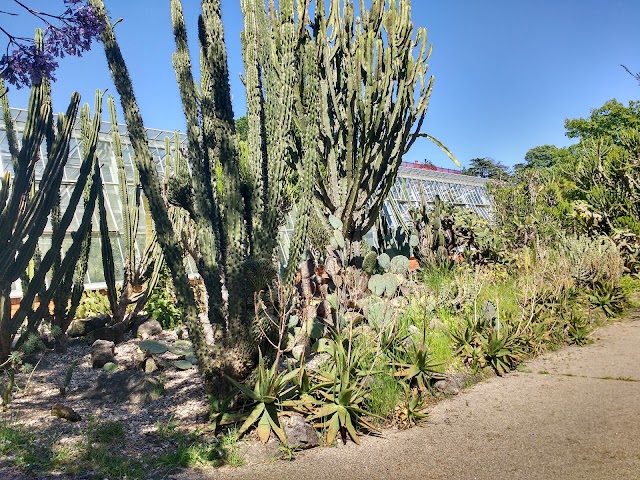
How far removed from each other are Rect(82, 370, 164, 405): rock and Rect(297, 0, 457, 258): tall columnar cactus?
13.5ft

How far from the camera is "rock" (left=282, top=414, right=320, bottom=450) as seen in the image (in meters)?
4.08

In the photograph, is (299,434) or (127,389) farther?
(127,389)

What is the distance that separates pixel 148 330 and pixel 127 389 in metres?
3.27

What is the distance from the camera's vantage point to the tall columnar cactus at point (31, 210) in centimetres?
585

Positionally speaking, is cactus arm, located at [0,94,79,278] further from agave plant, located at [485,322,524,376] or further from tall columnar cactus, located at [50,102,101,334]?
Result: agave plant, located at [485,322,524,376]

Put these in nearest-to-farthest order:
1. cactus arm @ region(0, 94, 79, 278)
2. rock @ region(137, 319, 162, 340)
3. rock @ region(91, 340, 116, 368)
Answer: cactus arm @ region(0, 94, 79, 278)
rock @ region(91, 340, 116, 368)
rock @ region(137, 319, 162, 340)

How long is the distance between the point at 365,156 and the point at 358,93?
36.9 inches

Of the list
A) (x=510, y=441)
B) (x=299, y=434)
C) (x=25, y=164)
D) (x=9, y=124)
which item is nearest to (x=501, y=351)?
(x=510, y=441)

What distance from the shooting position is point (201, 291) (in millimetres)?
9039

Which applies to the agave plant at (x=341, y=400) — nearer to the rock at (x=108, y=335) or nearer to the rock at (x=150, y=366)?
the rock at (x=150, y=366)

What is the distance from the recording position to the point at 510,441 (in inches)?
158

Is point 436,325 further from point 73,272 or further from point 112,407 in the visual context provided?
point 73,272

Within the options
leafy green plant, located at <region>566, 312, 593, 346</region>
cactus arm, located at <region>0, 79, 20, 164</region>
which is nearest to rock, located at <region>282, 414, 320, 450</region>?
leafy green plant, located at <region>566, 312, 593, 346</region>

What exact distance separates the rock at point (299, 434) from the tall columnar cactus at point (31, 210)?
3480 millimetres
